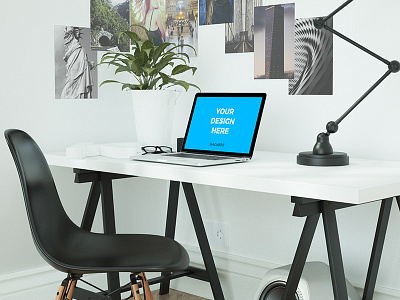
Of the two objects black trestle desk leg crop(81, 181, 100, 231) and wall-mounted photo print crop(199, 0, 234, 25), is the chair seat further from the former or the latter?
wall-mounted photo print crop(199, 0, 234, 25)

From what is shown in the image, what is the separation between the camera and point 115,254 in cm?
172

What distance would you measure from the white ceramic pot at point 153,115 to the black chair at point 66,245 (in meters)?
0.61

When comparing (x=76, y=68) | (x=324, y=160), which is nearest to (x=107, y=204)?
(x=76, y=68)

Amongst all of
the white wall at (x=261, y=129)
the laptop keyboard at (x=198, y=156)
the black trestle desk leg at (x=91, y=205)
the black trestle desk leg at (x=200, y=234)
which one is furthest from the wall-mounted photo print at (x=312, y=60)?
the black trestle desk leg at (x=91, y=205)

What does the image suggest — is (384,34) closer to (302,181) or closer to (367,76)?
(367,76)

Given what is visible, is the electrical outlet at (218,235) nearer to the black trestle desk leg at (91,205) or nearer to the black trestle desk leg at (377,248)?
the black trestle desk leg at (91,205)

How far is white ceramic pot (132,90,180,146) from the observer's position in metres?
2.34

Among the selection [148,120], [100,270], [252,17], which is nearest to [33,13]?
[148,120]

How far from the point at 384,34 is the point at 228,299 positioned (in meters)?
1.31

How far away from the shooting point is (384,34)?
2.07 metres

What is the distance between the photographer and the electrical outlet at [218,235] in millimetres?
2662

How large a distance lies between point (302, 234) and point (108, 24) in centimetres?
149

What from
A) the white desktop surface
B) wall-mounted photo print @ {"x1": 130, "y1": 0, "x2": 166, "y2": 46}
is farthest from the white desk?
wall-mounted photo print @ {"x1": 130, "y1": 0, "x2": 166, "y2": 46}

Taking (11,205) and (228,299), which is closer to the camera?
(11,205)
